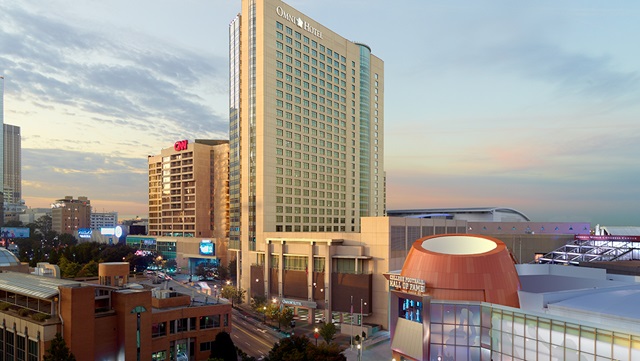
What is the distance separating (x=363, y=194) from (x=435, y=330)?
11307cm

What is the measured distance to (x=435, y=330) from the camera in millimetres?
49062

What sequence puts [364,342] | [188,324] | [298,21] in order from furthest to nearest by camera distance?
[298,21] → [364,342] → [188,324]

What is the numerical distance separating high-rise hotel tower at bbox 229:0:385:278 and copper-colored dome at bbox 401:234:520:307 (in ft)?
231

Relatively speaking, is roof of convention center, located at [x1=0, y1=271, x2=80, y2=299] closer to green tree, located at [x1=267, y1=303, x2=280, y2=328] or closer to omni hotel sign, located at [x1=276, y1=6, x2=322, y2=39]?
green tree, located at [x1=267, y1=303, x2=280, y2=328]

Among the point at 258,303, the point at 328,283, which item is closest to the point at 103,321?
the point at 258,303

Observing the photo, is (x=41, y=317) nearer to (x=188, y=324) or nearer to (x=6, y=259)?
(x=188, y=324)

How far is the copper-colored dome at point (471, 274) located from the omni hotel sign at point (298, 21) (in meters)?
92.5

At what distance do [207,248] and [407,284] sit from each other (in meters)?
129

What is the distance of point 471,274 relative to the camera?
49.7 meters

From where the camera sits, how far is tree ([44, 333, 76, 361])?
47.7 meters

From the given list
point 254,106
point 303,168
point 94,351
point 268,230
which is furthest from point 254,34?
point 94,351

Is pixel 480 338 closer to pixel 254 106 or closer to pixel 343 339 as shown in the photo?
pixel 343 339

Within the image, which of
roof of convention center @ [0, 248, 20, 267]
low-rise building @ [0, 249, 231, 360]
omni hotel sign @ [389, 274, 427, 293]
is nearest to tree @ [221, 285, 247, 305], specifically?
low-rise building @ [0, 249, 231, 360]

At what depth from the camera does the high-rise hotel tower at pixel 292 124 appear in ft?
394
